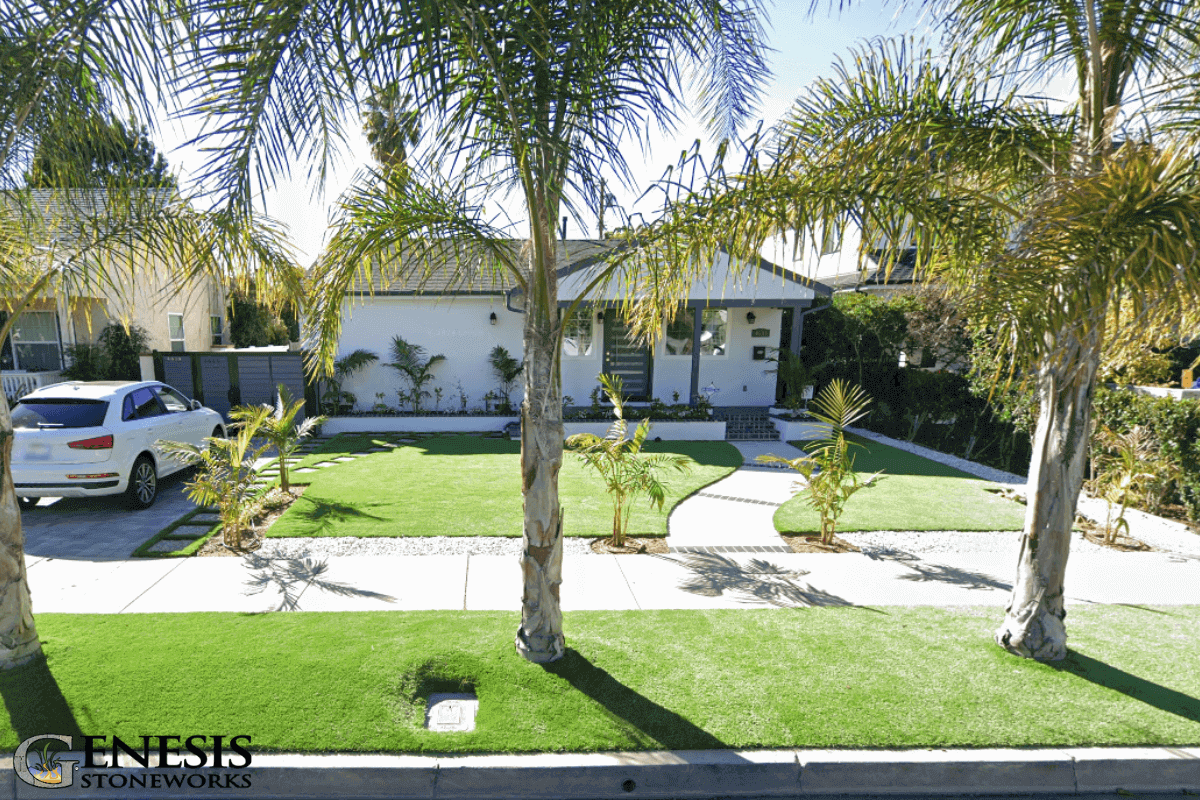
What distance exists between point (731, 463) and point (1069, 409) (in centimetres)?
787

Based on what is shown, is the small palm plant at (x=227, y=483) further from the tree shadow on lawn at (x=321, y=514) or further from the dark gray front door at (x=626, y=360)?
the dark gray front door at (x=626, y=360)

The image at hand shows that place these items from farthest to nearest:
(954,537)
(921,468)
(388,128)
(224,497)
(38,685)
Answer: (921,468)
(954,537)
(224,497)
(38,685)
(388,128)

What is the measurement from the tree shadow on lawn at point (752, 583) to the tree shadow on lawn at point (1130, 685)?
164 centimetres

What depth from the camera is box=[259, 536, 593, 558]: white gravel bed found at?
22.2 feet

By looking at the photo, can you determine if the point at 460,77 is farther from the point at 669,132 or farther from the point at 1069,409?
the point at 1069,409

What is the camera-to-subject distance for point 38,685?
3.95 m

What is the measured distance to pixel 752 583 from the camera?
19.9 ft

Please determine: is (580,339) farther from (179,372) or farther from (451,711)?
(451,711)

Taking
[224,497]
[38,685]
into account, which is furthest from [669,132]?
[224,497]

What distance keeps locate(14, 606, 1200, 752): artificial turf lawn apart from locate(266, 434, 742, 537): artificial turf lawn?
251 centimetres

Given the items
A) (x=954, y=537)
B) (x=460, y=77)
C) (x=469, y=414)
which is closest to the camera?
(x=460, y=77)

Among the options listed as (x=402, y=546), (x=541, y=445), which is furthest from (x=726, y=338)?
(x=541, y=445)

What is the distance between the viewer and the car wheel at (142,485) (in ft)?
26.8

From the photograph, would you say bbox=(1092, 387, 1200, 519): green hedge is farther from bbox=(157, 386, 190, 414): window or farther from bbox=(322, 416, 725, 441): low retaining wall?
bbox=(157, 386, 190, 414): window
